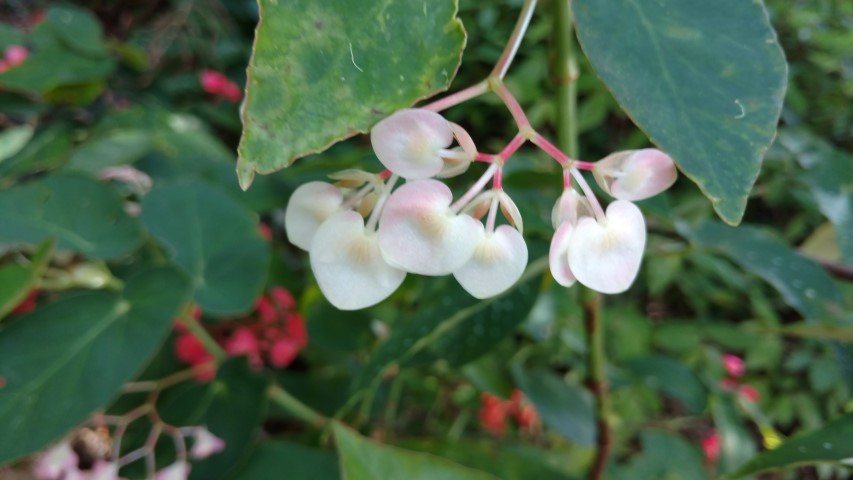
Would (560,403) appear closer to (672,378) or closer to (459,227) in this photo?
(672,378)

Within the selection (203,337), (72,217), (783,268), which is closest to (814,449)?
(783,268)

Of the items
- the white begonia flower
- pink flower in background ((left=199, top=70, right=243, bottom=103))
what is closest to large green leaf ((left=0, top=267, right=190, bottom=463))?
the white begonia flower

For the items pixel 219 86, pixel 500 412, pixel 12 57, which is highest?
pixel 12 57

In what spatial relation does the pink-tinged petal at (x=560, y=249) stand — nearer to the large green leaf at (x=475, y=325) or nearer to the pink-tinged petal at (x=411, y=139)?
the pink-tinged petal at (x=411, y=139)

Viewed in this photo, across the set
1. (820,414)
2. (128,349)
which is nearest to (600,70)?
(128,349)

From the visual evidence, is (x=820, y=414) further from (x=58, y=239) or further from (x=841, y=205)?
Answer: (x=58, y=239)

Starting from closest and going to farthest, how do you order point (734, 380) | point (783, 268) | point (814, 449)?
point (814, 449)
point (783, 268)
point (734, 380)
